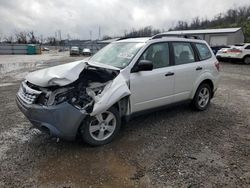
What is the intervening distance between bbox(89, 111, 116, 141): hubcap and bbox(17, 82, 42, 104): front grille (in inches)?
37.0

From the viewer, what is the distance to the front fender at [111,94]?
3.83 m

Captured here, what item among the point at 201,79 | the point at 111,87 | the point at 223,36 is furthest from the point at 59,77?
the point at 223,36

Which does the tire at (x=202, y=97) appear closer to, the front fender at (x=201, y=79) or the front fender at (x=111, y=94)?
the front fender at (x=201, y=79)

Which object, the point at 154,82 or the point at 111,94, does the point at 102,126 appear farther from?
the point at 154,82

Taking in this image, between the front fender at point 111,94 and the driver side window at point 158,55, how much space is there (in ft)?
2.58

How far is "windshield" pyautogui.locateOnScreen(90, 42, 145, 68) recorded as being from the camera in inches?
184

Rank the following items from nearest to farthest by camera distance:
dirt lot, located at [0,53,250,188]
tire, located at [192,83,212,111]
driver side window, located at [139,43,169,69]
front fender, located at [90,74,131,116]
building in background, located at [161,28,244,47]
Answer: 1. dirt lot, located at [0,53,250,188]
2. front fender, located at [90,74,131,116]
3. driver side window, located at [139,43,169,69]
4. tire, located at [192,83,212,111]
5. building in background, located at [161,28,244,47]

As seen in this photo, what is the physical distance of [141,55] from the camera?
4680mm

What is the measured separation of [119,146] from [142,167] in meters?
0.74

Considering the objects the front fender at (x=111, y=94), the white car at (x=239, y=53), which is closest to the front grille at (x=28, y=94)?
the front fender at (x=111, y=94)

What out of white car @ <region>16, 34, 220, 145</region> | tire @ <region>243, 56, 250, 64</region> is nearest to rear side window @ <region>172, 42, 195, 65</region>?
white car @ <region>16, 34, 220, 145</region>

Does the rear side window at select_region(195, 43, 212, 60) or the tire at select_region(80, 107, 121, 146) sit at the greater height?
the rear side window at select_region(195, 43, 212, 60)

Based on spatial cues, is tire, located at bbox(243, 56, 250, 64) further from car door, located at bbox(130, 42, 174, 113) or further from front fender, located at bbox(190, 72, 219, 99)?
car door, located at bbox(130, 42, 174, 113)

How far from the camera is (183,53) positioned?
5574 millimetres
